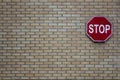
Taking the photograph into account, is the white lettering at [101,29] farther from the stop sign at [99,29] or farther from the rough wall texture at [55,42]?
the rough wall texture at [55,42]

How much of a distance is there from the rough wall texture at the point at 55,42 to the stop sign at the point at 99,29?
0.10m

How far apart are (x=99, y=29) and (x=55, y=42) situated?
3.42 ft

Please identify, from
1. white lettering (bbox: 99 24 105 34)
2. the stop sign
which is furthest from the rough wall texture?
white lettering (bbox: 99 24 105 34)

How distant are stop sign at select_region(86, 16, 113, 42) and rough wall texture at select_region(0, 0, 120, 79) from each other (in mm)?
100

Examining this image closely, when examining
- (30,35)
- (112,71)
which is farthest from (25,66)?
(112,71)

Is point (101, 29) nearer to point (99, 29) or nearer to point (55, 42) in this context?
point (99, 29)

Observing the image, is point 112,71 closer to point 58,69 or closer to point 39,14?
point 58,69

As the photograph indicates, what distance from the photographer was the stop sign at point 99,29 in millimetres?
5555

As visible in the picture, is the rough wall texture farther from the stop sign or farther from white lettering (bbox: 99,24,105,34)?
white lettering (bbox: 99,24,105,34)

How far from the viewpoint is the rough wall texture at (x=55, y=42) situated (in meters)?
5.52

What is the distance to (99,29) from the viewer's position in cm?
557

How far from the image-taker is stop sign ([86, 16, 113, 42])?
555cm

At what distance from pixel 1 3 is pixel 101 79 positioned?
2.86 meters

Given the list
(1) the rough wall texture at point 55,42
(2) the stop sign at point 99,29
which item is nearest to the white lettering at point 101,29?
(2) the stop sign at point 99,29
